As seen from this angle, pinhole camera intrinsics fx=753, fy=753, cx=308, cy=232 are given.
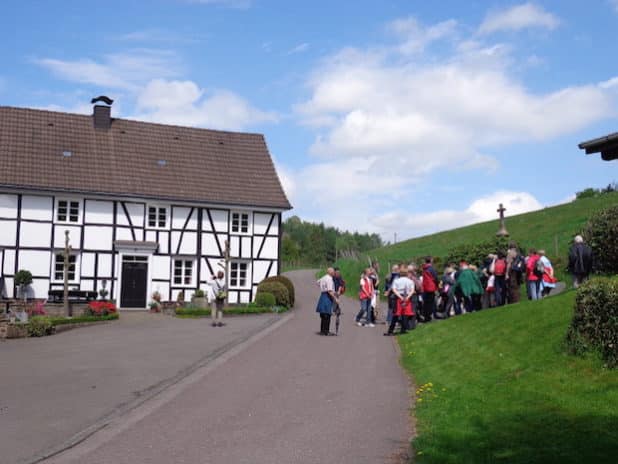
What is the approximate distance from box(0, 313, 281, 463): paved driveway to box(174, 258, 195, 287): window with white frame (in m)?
10.5

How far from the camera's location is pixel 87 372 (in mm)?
13773

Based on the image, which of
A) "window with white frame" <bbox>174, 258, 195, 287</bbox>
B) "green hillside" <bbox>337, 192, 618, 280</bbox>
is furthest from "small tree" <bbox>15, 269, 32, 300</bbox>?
"green hillside" <bbox>337, 192, 618, 280</bbox>

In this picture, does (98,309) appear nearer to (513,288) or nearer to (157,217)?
(157,217)

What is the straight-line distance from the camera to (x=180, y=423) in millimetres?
9094

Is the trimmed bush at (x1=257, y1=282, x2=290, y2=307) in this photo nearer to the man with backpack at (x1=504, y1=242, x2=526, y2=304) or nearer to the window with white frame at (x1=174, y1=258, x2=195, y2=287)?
the window with white frame at (x1=174, y1=258, x2=195, y2=287)

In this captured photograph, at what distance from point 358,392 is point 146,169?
88.8 ft

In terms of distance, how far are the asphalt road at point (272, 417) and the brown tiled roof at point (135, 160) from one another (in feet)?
68.1

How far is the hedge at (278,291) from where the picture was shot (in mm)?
32469

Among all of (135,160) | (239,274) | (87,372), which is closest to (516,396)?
(87,372)

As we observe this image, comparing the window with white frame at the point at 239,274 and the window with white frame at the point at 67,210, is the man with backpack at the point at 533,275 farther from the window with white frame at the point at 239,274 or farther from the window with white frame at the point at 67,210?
the window with white frame at the point at 67,210

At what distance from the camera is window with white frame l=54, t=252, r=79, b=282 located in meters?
32.9

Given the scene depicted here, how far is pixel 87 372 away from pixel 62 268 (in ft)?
67.3

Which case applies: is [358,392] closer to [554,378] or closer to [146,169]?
[554,378]

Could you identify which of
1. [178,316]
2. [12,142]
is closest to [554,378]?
[178,316]
